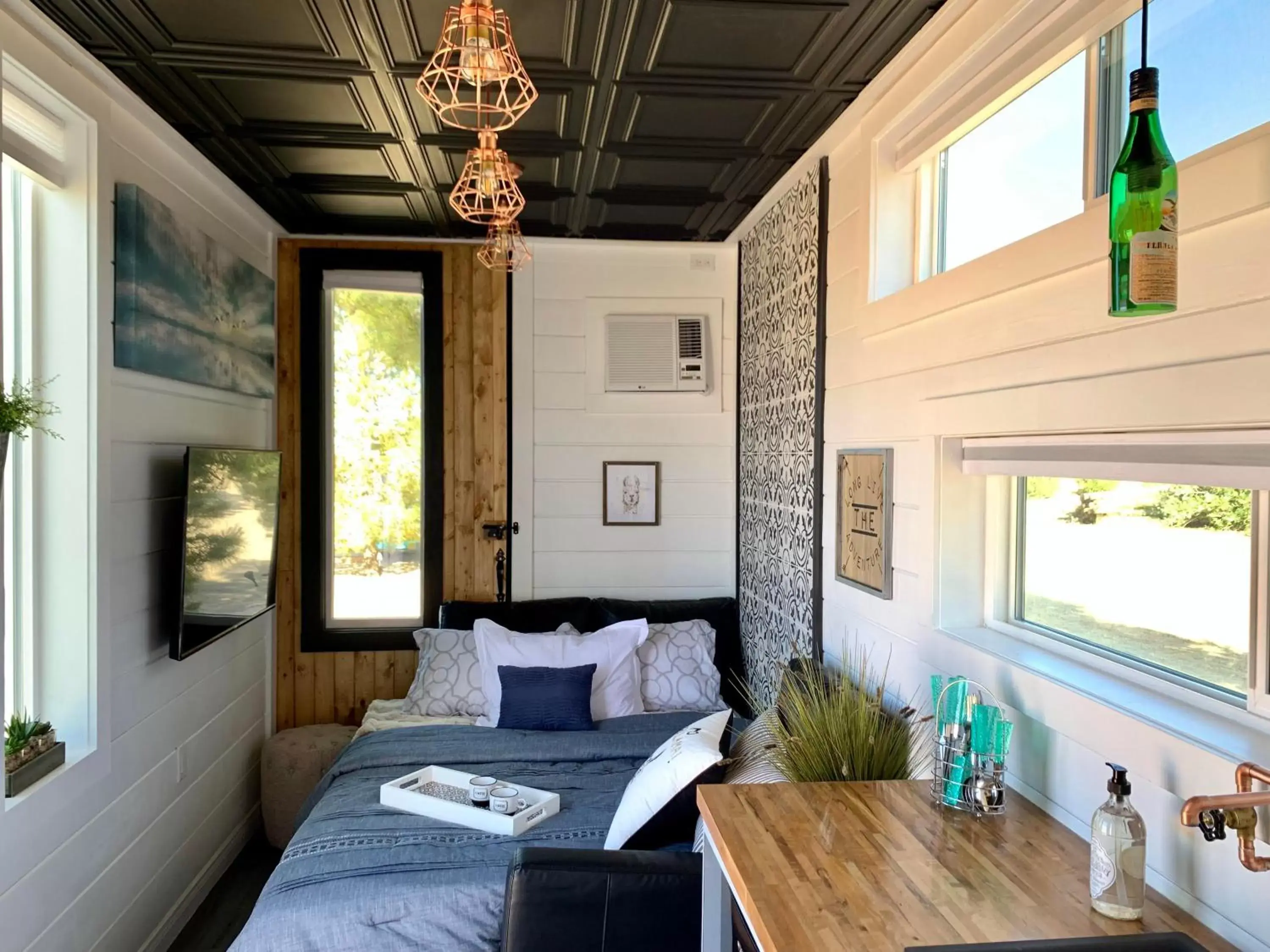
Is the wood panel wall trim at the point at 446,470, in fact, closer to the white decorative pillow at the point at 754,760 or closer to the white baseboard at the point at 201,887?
the white baseboard at the point at 201,887

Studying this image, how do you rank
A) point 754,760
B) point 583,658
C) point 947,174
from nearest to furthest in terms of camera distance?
point 754,760
point 947,174
point 583,658

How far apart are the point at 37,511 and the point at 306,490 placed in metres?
1.73

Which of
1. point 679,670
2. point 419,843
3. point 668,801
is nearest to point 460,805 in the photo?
point 419,843

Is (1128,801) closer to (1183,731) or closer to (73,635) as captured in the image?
(1183,731)

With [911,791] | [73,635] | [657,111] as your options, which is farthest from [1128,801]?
[73,635]

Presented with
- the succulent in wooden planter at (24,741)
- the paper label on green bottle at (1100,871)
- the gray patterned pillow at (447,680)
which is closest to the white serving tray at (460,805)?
the gray patterned pillow at (447,680)

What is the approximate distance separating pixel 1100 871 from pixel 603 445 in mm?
3110

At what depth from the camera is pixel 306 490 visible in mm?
4039

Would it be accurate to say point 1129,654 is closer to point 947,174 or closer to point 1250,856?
point 1250,856

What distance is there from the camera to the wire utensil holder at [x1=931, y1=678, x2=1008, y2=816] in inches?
62.3

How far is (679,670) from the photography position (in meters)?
3.66

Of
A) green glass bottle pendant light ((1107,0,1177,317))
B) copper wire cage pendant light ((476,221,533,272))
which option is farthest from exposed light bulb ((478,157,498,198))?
green glass bottle pendant light ((1107,0,1177,317))

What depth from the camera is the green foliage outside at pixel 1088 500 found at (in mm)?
1658

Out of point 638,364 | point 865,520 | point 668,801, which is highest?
point 638,364
